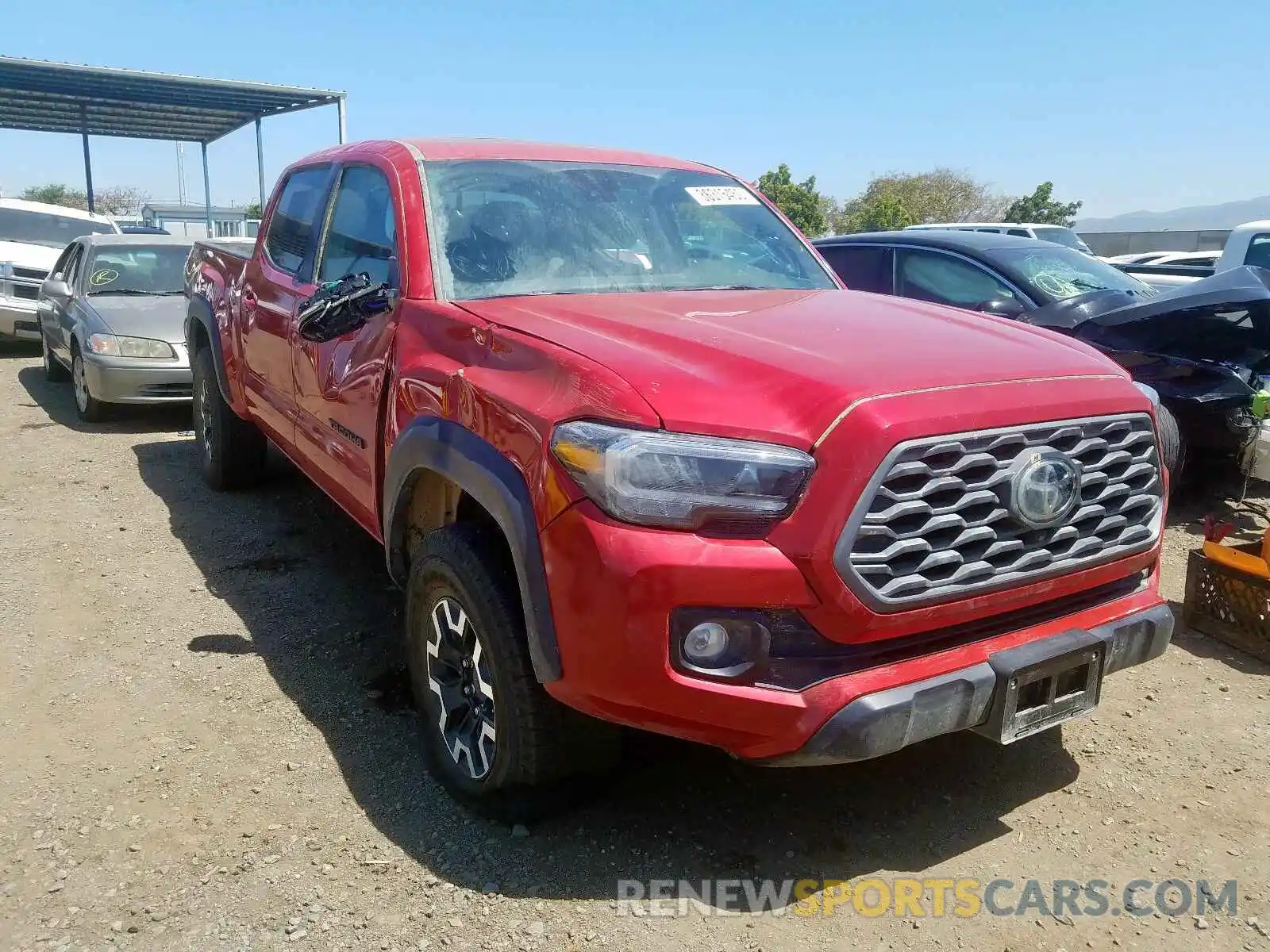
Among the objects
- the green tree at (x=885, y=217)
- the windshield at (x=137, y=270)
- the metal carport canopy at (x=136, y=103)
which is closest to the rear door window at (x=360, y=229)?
Result: the windshield at (x=137, y=270)

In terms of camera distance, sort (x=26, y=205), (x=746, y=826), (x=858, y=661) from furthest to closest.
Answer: (x=26, y=205)
(x=746, y=826)
(x=858, y=661)

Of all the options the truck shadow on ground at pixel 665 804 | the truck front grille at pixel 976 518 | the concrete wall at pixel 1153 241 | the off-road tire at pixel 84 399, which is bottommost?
the truck shadow on ground at pixel 665 804

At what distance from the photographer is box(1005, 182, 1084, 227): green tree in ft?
120

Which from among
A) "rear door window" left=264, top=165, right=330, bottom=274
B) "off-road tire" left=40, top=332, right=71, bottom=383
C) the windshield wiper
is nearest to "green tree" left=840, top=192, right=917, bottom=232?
"off-road tire" left=40, top=332, right=71, bottom=383

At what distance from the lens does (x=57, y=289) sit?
8758 millimetres

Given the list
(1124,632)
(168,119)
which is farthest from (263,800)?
(168,119)

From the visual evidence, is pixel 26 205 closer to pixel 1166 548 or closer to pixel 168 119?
pixel 168 119

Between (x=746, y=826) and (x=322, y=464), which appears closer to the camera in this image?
(x=746, y=826)

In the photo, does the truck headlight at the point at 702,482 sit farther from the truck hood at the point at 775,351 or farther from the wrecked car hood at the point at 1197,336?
the wrecked car hood at the point at 1197,336

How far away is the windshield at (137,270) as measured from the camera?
8.55 m

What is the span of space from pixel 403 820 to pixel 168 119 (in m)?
24.6

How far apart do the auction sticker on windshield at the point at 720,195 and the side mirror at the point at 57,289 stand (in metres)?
6.78

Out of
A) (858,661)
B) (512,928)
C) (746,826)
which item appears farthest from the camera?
(746,826)

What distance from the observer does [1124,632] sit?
262 centimetres
